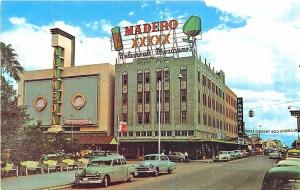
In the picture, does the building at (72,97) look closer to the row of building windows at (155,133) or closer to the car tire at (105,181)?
the row of building windows at (155,133)

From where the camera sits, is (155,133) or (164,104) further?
(164,104)

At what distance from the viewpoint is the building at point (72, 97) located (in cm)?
7350

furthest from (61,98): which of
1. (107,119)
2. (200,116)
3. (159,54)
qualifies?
(200,116)

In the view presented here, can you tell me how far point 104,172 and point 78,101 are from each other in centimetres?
5268

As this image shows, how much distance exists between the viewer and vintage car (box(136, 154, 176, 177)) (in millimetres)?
30922

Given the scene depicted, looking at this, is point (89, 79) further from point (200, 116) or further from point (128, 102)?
point (200, 116)

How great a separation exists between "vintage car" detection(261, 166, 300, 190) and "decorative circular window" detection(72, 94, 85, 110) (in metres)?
65.6

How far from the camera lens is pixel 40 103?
78688mm

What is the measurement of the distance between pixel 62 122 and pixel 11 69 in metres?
43.9

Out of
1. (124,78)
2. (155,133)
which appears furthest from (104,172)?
(124,78)

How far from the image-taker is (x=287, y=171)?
10383 millimetres

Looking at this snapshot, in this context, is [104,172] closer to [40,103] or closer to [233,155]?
[233,155]

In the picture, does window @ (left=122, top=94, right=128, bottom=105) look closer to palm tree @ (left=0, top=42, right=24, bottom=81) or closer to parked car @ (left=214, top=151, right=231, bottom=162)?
parked car @ (left=214, top=151, right=231, bottom=162)

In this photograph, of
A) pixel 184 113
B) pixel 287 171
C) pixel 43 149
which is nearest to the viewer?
pixel 287 171
